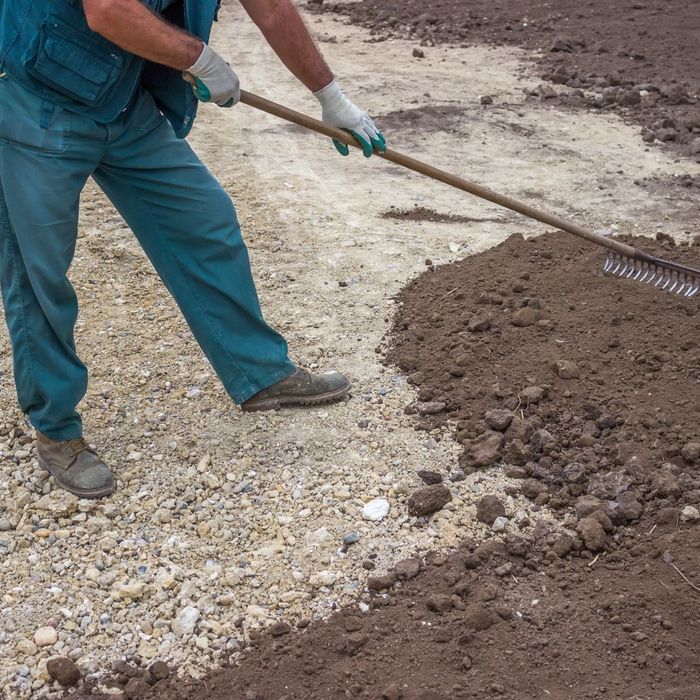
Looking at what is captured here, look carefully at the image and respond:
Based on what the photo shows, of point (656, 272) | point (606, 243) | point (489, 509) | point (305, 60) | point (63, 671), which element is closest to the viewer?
point (63, 671)

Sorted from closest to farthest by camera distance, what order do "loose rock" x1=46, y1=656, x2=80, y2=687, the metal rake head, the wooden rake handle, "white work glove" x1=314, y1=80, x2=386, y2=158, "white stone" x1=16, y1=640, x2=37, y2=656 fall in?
"loose rock" x1=46, y1=656, x2=80, y2=687 < "white stone" x1=16, y1=640, x2=37, y2=656 < the wooden rake handle < "white work glove" x1=314, y1=80, x2=386, y2=158 < the metal rake head

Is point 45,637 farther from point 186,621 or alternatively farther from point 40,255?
point 40,255

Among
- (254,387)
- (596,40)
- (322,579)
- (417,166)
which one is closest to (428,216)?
(417,166)

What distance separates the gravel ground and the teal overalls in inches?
11.9

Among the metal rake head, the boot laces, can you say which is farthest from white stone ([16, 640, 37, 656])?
the metal rake head

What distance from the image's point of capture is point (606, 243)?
429 centimetres

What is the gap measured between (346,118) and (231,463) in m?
1.35

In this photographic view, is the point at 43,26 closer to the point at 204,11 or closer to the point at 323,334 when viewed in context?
the point at 204,11

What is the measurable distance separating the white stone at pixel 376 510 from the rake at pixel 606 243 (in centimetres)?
125

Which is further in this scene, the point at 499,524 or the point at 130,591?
the point at 499,524

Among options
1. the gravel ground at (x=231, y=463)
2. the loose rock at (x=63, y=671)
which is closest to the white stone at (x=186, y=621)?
the gravel ground at (x=231, y=463)

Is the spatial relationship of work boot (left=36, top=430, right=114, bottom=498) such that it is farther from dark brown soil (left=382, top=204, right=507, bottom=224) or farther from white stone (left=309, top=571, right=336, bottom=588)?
dark brown soil (left=382, top=204, right=507, bottom=224)

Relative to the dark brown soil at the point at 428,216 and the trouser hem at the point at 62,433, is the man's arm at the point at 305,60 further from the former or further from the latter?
the dark brown soil at the point at 428,216

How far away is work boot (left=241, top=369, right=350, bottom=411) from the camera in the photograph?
12.8ft
